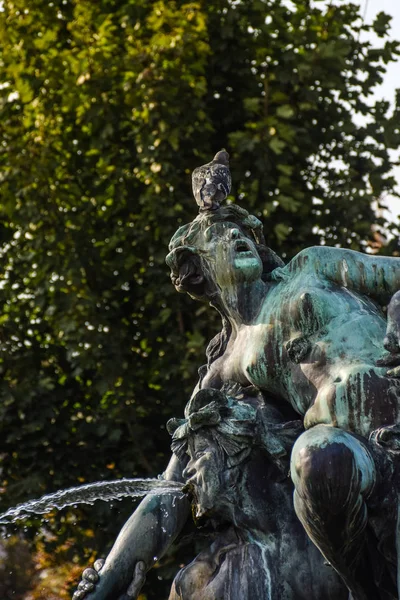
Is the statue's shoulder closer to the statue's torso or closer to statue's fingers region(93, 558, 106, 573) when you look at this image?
the statue's torso

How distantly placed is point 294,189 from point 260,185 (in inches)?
9.0

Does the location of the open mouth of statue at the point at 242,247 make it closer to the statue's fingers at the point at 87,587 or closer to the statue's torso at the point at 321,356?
the statue's torso at the point at 321,356

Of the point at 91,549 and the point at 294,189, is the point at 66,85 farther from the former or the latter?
the point at 91,549

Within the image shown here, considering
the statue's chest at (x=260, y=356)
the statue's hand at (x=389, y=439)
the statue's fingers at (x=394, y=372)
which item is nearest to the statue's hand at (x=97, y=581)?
the statue's chest at (x=260, y=356)

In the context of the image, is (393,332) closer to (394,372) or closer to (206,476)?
(394,372)

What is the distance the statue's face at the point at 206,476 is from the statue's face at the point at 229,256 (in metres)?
0.63

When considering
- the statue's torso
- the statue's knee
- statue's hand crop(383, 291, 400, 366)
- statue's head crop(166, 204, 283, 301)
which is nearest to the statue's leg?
the statue's knee

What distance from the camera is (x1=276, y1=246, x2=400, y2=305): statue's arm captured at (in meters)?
5.30

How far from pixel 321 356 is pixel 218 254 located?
0.62 meters

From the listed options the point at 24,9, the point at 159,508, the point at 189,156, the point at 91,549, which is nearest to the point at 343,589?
the point at 159,508

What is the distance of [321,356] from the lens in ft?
16.9

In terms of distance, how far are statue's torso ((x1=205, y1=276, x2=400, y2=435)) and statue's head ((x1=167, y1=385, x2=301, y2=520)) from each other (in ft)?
0.46

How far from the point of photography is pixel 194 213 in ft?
34.0

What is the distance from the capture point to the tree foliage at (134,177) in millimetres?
10328
